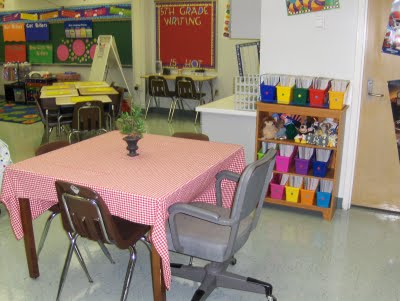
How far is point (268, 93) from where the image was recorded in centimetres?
352

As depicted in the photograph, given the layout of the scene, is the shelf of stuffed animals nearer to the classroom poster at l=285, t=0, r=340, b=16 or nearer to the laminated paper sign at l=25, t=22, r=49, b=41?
the classroom poster at l=285, t=0, r=340, b=16

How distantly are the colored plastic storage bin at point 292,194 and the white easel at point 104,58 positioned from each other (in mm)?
5155

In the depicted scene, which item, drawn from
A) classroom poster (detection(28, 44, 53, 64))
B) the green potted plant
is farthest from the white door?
classroom poster (detection(28, 44, 53, 64))

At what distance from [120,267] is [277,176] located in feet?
5.28

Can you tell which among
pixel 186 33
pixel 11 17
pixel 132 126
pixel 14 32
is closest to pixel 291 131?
pixel 132 126

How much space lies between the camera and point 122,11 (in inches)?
324

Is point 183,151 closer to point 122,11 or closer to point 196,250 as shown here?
point 196,250

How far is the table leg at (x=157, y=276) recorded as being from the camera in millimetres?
2141

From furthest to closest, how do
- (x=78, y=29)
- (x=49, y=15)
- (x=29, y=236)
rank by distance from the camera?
(x=49, y=15)
(x=78, y=29)
(x=29, y=236)

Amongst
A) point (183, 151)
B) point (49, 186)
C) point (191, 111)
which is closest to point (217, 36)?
point (191, 111)

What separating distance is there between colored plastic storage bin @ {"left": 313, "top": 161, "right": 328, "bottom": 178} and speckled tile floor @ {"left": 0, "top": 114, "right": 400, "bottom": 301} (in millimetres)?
371

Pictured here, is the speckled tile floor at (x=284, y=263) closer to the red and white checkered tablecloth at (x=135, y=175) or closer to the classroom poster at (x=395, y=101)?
the red and white checkered tablecloth at (x=135, y=175)

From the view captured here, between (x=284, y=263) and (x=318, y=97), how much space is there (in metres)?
1.29

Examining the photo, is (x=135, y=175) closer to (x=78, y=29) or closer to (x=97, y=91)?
(x=97, y=91)
